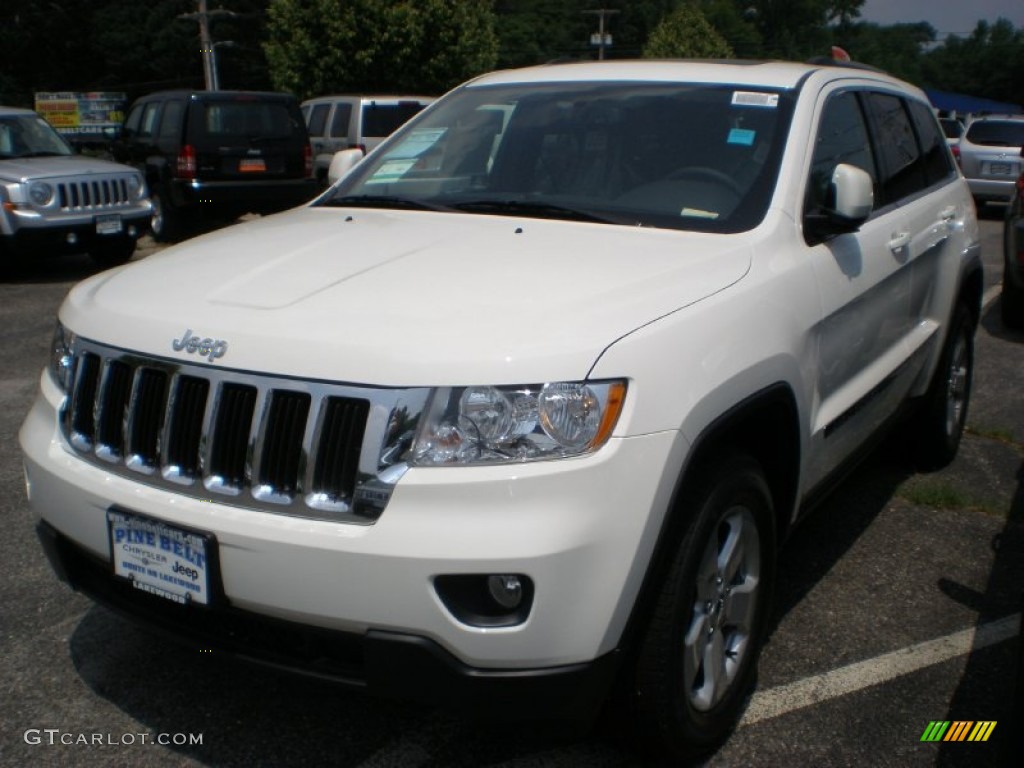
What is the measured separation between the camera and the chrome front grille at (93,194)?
10.8 m

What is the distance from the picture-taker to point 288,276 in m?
2.93

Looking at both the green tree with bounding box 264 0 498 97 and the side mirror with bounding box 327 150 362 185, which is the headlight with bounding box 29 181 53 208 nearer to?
the side mirror with bounding box 327 150 362 185

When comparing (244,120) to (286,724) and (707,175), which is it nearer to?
(707,175)

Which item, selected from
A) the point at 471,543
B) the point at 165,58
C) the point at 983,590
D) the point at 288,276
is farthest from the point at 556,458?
the point at 165,58

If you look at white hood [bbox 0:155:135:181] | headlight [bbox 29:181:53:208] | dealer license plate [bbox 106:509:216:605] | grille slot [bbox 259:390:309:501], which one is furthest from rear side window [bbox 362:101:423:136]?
grille slot [bbox 259:390:309:501]

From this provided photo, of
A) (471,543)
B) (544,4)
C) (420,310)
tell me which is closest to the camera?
(471,543)

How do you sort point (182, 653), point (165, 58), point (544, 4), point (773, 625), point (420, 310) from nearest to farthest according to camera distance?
point (420, 310), point (182, 653), point (773, 625), point (165, 58), point (544, 4)

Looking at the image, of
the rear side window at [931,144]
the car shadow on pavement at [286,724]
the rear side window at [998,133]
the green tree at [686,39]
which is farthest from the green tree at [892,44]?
the car shadow on pavement at [286,724]

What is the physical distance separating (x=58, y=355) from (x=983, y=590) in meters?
3.25

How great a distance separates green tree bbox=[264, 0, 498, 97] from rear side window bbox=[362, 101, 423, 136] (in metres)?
10.6

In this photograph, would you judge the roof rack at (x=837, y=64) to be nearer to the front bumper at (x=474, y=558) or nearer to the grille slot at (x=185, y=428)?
the front bumper at (x=474, y=558)

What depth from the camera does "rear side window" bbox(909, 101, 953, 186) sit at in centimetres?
494

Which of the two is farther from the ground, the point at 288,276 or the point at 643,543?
the point at 288,276

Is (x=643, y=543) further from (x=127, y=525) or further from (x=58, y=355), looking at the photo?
(x=58, y=355)
